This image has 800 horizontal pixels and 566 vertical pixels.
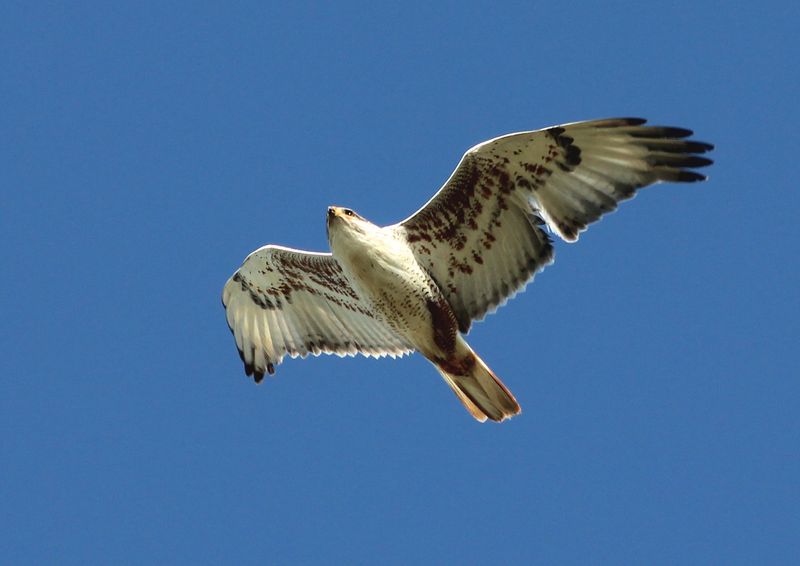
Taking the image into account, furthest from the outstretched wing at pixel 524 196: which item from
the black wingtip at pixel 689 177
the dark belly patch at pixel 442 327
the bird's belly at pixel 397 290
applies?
the bird's belly at pixel 397 290

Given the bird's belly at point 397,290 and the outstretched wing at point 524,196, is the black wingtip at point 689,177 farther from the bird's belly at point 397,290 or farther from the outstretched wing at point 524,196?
the bird's belly at point 397,290

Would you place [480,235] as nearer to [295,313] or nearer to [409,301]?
[409,301]

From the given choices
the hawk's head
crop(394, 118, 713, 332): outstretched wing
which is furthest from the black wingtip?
the hawk's head

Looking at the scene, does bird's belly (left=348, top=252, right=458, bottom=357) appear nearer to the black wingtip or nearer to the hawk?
the hawk

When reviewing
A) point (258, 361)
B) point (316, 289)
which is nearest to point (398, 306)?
point (316, 289)

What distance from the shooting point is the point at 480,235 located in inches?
465

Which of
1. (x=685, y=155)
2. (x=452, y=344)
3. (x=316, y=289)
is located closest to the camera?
(x=685, y=155)

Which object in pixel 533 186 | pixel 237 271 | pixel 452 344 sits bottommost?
pixel 452 344

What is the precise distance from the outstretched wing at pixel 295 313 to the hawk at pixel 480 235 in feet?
0.10

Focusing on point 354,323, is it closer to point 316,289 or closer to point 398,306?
point 316,289

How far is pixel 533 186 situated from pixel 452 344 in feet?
5.38

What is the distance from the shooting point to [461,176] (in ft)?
37.5

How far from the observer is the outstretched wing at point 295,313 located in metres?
12.6

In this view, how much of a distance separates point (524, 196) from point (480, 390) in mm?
1850
